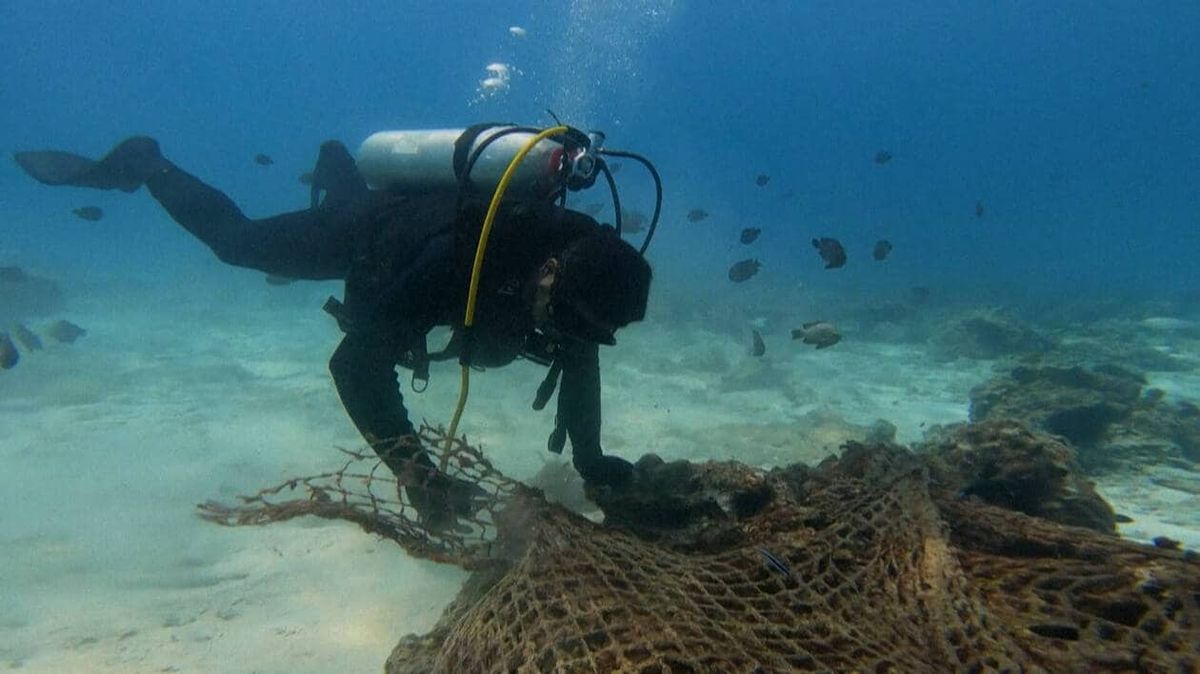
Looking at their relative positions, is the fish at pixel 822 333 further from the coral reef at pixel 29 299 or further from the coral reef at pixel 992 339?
the coral reef at pixel 29 299

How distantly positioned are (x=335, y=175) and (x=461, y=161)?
12.4 ft

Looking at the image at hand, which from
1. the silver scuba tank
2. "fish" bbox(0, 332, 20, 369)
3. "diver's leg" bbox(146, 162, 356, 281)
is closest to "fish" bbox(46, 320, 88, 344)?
"fish" bbox(0, 332, 20, 369)

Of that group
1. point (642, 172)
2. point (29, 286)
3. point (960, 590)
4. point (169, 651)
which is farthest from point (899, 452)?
point (642, 172)

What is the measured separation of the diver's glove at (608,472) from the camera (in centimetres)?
407

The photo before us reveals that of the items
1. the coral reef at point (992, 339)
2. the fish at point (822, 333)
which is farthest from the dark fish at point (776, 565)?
the coral reef at point (992, 339)

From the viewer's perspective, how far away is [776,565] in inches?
102

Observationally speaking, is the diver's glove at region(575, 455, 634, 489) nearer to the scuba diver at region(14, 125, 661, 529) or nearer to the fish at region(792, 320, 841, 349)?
the scuba diver at region(14, 125, 661, 529)

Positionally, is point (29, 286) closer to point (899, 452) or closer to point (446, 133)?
point (446, 133)

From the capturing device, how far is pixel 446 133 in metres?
5.04

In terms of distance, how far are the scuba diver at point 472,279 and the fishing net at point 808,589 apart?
77 cm

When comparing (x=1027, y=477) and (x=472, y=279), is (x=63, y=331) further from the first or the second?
(x=1027, y=477)

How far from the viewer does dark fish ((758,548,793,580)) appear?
2.56 m

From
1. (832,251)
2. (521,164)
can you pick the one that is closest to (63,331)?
(521,164)

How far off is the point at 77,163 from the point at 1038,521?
10691mm
